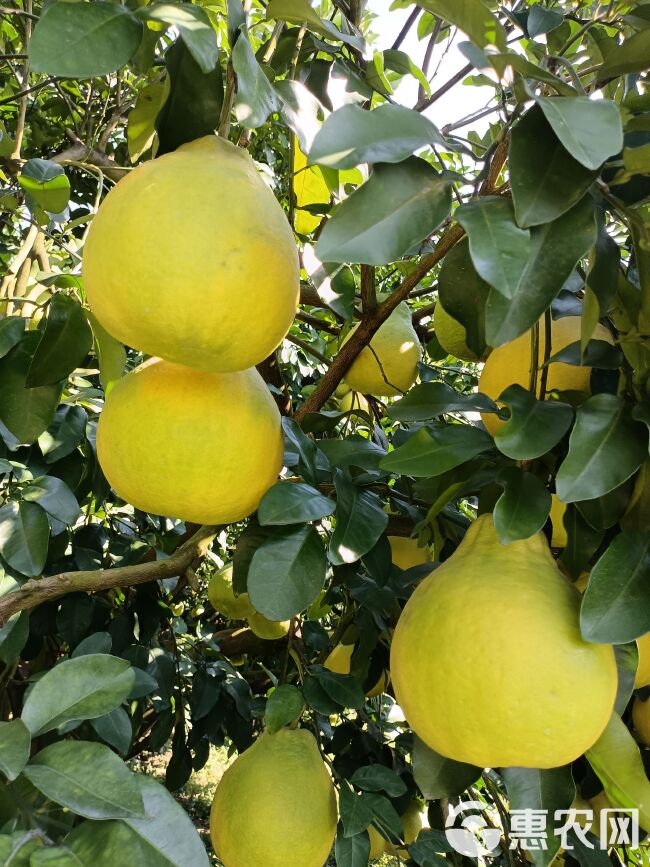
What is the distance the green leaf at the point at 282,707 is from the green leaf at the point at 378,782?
5.8 inches

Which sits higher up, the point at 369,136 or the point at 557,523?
the point at 369,136

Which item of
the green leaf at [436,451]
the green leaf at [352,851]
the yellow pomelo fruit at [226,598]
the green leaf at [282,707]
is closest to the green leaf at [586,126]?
the green leaf at [436,451]

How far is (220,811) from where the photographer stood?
113 cm

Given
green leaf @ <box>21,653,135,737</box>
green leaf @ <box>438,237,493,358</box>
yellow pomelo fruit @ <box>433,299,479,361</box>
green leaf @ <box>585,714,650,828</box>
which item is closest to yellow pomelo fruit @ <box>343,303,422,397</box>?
yellow pomelo fruit @ <box>433,299,479,361</box>

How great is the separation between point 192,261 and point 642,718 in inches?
44.5

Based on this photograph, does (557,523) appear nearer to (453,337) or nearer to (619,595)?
(619,595)

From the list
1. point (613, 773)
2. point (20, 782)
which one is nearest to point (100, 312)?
point (20, 782)

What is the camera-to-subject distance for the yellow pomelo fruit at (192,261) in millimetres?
674

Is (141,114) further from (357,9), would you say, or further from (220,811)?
(220,811)

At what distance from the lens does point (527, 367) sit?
3.27 feet

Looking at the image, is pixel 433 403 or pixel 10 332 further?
pixel 10 332

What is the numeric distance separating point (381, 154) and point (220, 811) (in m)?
1.02

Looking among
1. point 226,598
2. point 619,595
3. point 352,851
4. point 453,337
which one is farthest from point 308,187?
point 226,598

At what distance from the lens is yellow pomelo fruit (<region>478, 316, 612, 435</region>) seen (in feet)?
3.19
